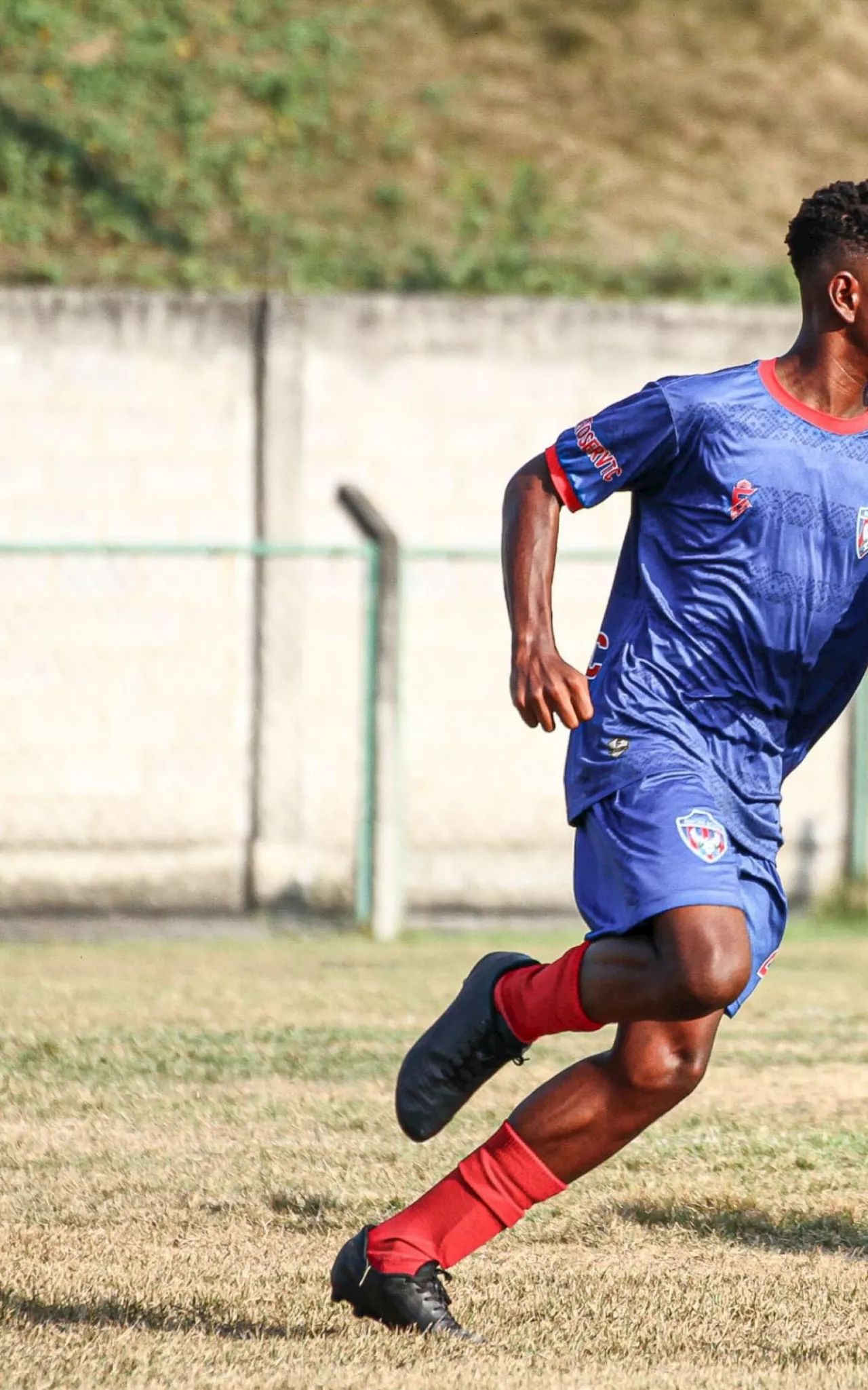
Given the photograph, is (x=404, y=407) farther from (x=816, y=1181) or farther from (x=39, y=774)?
(x=816, y=1181)

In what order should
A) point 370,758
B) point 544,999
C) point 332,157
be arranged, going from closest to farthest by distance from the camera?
point 544,999, point 370,758, point 332,157

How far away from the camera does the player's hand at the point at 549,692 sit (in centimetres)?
347

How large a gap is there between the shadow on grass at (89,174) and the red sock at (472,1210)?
12455mm

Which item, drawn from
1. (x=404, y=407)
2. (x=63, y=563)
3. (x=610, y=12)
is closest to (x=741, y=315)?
(x=404, y=407)

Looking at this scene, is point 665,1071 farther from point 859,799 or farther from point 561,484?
point 859,799

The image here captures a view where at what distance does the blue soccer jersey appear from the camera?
3.66 m

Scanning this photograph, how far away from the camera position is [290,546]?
12016 millimetres

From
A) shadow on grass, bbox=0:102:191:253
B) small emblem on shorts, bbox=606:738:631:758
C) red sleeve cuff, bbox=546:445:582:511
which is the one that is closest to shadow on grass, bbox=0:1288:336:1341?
small emblem on shorts, bbox=606:738:631:758

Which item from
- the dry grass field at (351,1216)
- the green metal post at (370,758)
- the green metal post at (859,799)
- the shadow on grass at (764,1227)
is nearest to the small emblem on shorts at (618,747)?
the dry grass field at (351,1216)

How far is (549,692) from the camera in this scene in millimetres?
3475

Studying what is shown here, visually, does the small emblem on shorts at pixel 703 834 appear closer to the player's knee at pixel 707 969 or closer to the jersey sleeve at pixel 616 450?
the player's knee at pixel 707 969

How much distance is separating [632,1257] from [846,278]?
77.0 inches

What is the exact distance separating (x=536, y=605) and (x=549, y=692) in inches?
7.6

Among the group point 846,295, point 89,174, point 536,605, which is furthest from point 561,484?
point 89,174
